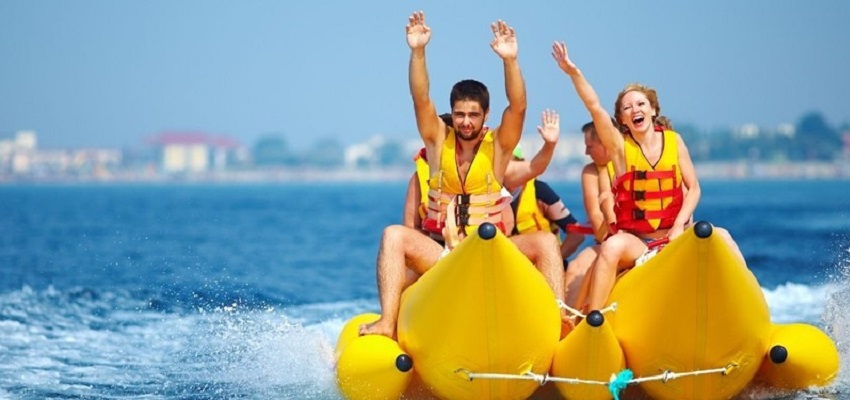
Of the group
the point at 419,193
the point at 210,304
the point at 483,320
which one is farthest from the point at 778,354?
the point at 210,304

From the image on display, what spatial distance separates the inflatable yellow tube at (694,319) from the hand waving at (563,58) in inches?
42.3

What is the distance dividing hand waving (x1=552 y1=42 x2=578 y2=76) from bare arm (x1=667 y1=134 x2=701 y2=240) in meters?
0.61

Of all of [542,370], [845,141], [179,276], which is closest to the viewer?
[542,370]

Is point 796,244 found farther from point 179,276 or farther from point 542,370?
point 542,370

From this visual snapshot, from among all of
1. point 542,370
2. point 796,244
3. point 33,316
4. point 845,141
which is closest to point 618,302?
point 542,370

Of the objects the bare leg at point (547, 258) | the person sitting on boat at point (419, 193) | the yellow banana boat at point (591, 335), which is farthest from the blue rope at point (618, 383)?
the person sitting on boat at point (419, 193)

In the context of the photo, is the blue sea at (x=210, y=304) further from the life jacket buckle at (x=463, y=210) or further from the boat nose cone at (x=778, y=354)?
the life jacket buckle at (x=463, y=210)

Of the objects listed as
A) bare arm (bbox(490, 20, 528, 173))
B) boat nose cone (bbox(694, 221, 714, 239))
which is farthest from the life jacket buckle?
boat nose cone (bbox(694, 221, 714, 239))

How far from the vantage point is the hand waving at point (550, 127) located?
638 centimetres

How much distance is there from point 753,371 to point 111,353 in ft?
15.5

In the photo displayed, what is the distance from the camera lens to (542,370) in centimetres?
562

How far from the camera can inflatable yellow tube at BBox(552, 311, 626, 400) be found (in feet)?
17.8

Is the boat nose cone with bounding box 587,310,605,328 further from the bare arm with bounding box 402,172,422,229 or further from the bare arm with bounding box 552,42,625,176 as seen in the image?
the bare arm with bounding box 402,172,422,229

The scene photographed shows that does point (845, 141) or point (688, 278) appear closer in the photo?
point (688, 278)
